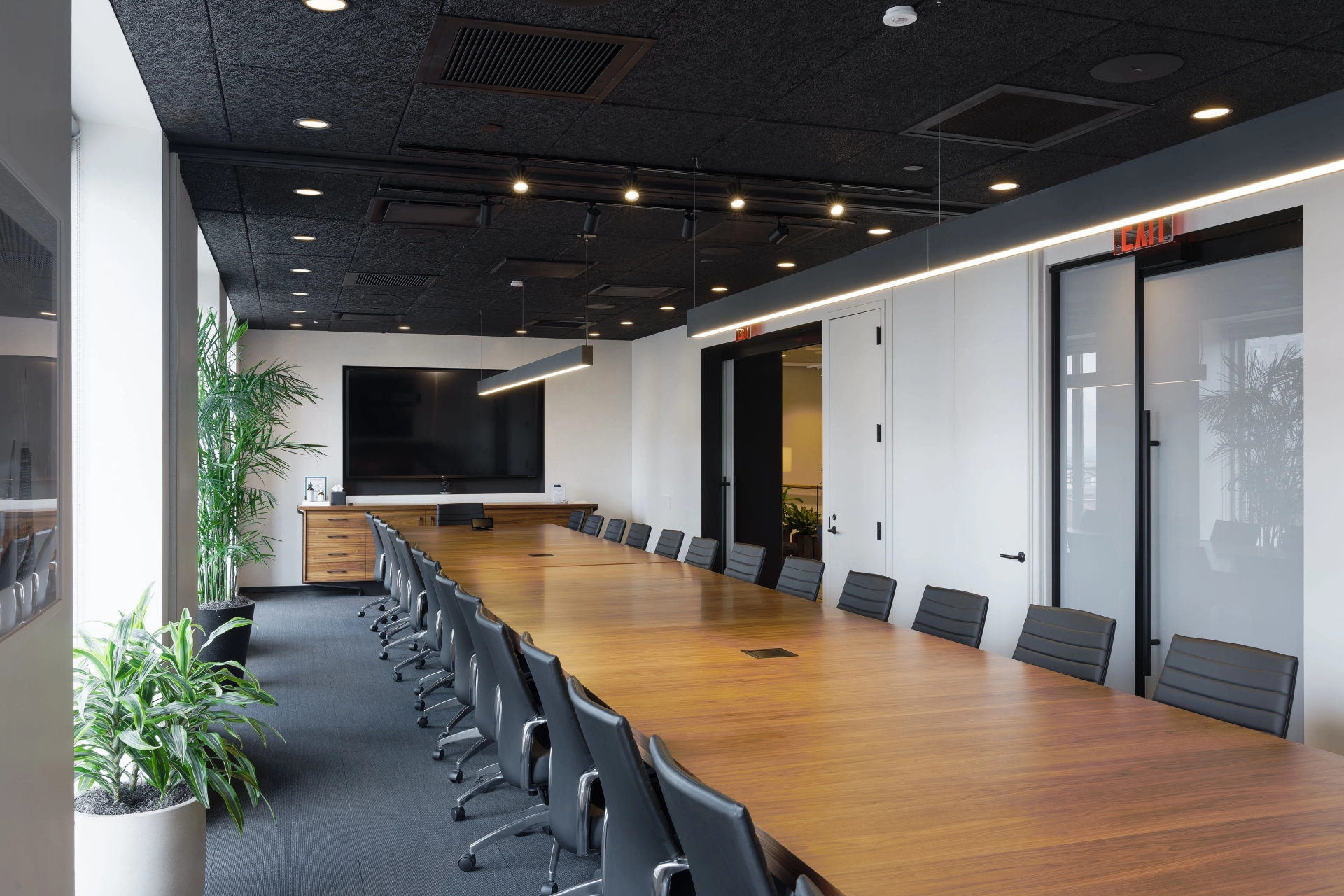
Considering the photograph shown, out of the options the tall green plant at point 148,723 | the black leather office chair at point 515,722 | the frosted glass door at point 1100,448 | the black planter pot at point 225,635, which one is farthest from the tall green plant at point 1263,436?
the black planter pot at point 225,635

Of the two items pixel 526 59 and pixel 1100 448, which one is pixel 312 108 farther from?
pixel 1100 448

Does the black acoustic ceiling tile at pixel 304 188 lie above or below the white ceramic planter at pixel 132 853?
above

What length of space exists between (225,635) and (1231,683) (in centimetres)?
566

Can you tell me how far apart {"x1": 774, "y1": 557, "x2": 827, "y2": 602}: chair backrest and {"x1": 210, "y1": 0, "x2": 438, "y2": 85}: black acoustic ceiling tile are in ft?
10.4

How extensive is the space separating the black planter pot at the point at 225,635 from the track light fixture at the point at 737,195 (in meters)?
3.91

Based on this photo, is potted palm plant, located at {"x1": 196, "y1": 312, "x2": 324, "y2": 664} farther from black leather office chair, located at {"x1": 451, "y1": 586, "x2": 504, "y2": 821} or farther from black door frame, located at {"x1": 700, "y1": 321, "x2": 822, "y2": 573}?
black door frame, located at {"x1": 700, "y1": 321, "x2": 822, "y2": 573}

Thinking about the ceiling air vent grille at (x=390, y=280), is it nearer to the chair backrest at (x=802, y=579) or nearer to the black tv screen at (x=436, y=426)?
the black tv screen at (x=436, y=426)

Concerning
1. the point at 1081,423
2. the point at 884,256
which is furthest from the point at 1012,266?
the point at 884,256

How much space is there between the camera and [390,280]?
8.20 m

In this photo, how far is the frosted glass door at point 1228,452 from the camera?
14.6 feet

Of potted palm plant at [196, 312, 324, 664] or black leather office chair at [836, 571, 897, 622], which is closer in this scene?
black leather office chair at [836, 571, 897, 622]

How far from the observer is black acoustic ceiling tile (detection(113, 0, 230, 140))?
323 cm

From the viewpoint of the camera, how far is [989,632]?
624 cm

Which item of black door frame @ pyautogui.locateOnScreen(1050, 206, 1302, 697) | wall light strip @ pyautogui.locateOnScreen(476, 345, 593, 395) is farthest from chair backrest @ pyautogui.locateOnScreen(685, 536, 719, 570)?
black door frame @ pyautogui.locateOnScreen(1050, 206, 1302, 697)
